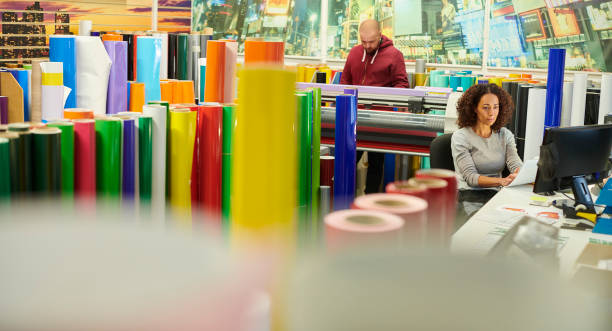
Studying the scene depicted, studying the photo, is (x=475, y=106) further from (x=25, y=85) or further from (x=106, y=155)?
(x=106, y=155)

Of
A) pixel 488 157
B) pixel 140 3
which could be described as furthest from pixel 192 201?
pixel 140 3

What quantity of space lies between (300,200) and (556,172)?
1.74 m

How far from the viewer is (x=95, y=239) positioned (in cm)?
46

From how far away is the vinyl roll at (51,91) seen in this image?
2156mm

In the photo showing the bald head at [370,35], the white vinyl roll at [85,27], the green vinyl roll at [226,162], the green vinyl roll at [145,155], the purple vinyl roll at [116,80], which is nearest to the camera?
the green vinyl roll at [145,155]

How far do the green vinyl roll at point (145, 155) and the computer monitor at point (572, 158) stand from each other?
7.36 ft

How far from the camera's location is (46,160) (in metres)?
1.24

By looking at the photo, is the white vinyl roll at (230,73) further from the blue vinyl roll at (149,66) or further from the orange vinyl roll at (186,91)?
the blue vinyl roll at (149,66)

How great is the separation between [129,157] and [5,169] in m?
0.35

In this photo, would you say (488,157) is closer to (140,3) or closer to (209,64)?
(209,64)

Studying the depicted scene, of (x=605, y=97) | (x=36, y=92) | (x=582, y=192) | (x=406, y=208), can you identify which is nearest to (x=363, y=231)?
(x=406, y=208)

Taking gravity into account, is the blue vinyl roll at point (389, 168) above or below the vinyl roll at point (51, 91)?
below

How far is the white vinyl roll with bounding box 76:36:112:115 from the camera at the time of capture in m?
2.36

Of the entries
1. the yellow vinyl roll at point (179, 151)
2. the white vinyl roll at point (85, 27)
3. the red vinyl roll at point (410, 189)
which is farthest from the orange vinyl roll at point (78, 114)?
the white vinyl roll at point (85, 27)
